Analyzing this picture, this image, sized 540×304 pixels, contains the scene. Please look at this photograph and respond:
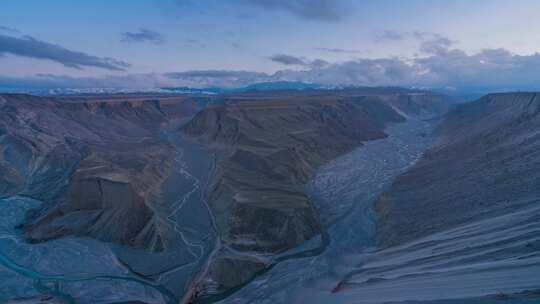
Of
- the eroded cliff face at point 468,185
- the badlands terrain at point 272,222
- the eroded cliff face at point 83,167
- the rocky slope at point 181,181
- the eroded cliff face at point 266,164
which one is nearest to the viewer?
the badlands terrain at point 272,222

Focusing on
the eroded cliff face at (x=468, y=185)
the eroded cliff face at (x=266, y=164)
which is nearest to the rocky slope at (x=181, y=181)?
the eroded cliff face at (x=266, y=164)

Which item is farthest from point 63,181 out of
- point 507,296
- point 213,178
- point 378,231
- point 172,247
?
point 507,296

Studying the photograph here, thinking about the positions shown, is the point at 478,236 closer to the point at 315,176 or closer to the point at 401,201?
the point at 401,201

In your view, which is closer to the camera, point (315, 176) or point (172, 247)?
point (172, 247)

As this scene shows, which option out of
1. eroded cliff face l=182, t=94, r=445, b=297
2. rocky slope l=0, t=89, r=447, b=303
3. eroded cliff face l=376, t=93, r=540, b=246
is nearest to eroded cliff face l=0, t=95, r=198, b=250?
rocky slope l=0, t=89, r=447, b=303

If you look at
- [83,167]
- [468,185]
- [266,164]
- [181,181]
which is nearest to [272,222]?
[266,164]

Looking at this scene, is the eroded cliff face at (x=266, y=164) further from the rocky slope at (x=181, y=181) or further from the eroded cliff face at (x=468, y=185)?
the eroded cliff face at (x=468, y=185)
